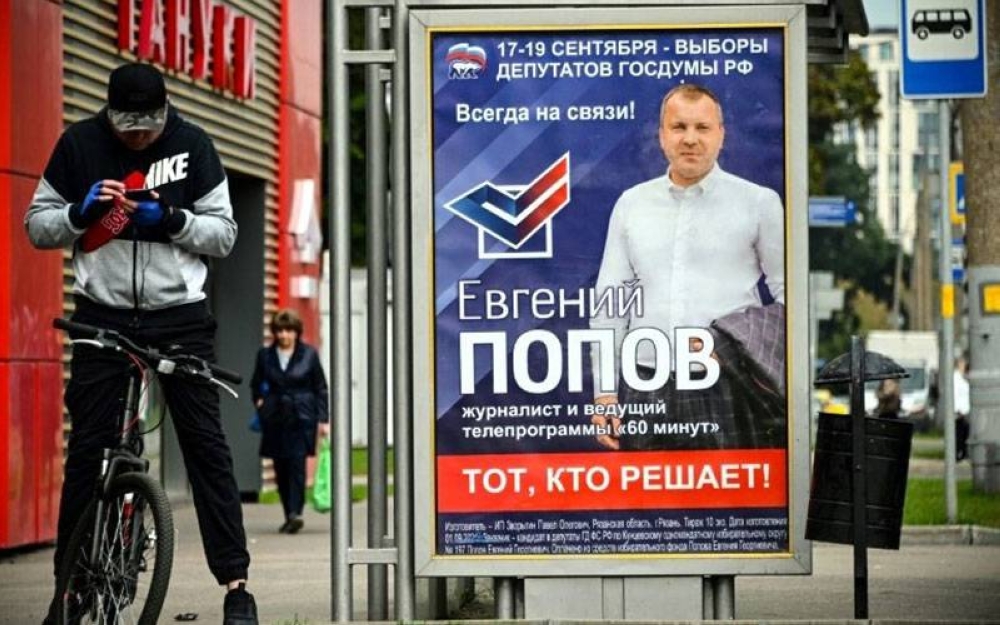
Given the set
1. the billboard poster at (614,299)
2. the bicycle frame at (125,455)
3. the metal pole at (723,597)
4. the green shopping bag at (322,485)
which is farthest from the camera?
the green shopping bag at (322,485)

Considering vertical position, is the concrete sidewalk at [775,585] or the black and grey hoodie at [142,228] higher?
the black and grey hoodie at [142,228]

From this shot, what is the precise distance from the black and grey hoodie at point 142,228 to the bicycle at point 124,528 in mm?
240

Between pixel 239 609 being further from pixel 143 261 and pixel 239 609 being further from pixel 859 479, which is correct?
pixel 859 479

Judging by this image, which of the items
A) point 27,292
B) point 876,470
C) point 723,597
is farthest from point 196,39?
point 723,597

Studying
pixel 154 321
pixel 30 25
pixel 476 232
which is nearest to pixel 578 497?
pixel 476 232

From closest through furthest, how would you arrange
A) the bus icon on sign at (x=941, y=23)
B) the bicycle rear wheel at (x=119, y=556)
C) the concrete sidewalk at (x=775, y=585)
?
1. the bicycle rear wheel at (x=119, y=556)
2. the concrete sidewalk at (x=775, y=585)
3. the bus icon on sign at (x=941, y=23)

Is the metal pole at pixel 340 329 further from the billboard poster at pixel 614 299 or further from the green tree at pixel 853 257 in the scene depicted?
the green tree at pixel 853 257

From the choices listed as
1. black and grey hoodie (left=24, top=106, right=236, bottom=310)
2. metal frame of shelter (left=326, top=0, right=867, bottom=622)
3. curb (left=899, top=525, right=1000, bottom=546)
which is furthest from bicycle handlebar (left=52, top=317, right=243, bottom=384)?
curb (left=899, top=525, right=1000, bottom=546)

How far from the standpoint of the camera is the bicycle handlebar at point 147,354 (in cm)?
737

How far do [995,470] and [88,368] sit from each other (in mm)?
12768

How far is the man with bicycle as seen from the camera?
24.7 feet

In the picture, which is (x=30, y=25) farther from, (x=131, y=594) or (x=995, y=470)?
(x=995, y=470)

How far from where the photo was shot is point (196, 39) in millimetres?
18609

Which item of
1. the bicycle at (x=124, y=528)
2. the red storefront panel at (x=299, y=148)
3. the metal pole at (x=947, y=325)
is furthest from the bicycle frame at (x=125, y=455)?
the red storefront panel at (x=299, y=148)
